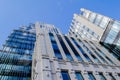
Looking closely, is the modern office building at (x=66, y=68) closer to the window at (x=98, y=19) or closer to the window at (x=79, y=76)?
the window at (x=79, y=76)

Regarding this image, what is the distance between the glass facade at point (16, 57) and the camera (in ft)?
104

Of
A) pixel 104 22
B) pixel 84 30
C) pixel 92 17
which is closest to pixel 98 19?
pixel 92 17

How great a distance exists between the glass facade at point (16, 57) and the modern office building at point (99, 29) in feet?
70.0

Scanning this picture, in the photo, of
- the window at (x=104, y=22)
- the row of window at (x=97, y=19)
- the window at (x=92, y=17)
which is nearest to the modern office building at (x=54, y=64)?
the window at (x=104, y=22)

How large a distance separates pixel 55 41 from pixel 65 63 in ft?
31.3

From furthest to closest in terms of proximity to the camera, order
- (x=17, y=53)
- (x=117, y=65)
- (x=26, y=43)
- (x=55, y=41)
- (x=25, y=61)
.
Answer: (x=26, y=43), (x=17, y=53), (x=25, y=61), (x=55, y=41), (x=117, y=65)

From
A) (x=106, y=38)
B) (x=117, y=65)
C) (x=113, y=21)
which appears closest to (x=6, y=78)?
(x=117, y=65)

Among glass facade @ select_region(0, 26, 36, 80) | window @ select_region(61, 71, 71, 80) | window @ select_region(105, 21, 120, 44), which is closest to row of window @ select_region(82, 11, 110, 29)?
window @ select_region(105, 21, 120, 44)

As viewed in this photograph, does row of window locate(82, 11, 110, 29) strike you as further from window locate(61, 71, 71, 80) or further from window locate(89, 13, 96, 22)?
window locate(61, 71, 71, 80)

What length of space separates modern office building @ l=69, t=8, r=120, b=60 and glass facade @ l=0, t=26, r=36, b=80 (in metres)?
21.3

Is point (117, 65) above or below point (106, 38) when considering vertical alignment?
below

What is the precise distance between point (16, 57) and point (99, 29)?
34404mm

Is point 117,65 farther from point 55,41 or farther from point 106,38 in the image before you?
point 106,38

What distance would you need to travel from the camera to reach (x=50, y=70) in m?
20.6
